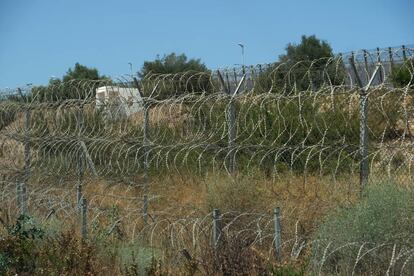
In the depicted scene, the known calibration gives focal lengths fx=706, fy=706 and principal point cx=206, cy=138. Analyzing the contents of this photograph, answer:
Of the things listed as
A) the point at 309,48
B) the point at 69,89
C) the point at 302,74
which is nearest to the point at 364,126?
the point at 302,74

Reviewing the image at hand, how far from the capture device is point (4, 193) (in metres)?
9.92

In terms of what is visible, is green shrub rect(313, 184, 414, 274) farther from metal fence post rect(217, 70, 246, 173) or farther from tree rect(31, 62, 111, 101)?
tree rect(31, 62, 111, 101)

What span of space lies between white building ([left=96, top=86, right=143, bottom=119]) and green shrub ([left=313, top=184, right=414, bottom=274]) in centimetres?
483

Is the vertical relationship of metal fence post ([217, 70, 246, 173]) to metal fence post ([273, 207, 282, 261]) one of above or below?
above

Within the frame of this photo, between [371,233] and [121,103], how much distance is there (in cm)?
567

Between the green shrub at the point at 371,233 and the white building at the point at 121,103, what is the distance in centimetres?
483

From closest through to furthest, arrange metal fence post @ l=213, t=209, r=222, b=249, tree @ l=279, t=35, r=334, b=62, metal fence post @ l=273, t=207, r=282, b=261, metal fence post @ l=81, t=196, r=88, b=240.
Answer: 1. metal fence post @ l=273, t=207, r=282, b=261
2. metal fence post @ l=213, t=209, r=222, b=249
3. metal fence post @ l=81, t=196, r=88, b=240
4. tree @ l=279, t=35, r=334, b=62

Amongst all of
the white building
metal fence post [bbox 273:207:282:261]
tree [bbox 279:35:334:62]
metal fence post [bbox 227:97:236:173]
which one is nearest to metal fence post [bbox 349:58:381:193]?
metal fence post [bbox 273:207:282:261]

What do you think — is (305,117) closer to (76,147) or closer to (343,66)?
(343,66)

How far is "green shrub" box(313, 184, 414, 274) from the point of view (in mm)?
4977

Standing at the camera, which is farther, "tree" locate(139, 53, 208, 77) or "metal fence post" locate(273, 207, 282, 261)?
"tree" locate(139, 53, 208, 77)

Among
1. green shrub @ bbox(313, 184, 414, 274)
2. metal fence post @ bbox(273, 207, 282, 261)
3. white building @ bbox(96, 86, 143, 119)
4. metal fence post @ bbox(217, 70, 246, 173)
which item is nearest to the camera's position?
green shrub @ bbox(313, 184, 414, 274)

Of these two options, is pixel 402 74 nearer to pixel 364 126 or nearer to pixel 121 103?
pixel 364 126

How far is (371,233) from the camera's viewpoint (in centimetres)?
523
